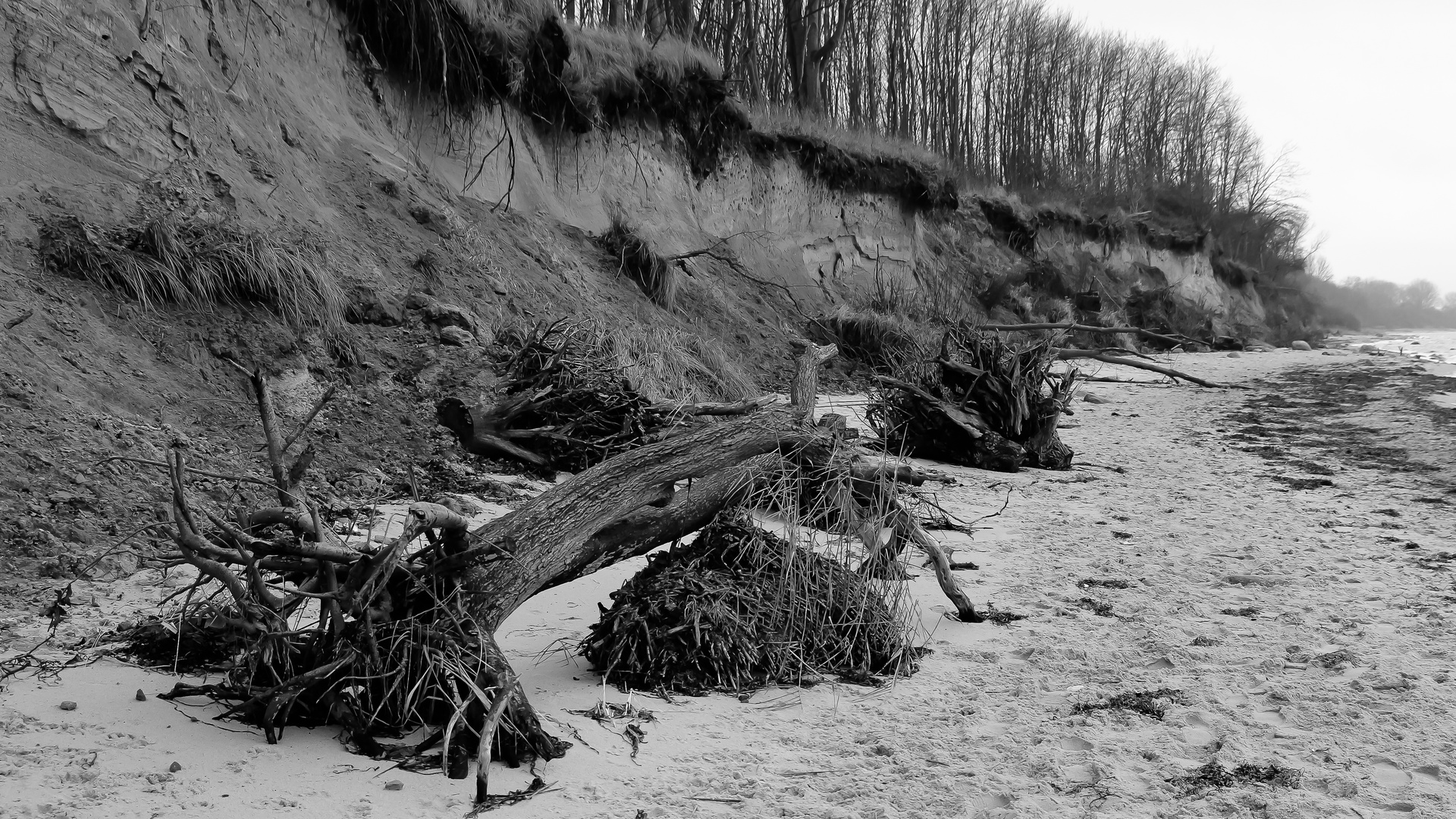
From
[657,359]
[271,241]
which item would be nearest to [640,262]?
[657,359]

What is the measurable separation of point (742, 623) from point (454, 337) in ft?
14.1

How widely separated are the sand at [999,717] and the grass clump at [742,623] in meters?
0.12

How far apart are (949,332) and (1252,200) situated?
43.0 m

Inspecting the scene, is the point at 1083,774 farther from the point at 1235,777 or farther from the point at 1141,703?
the point at 1141,703

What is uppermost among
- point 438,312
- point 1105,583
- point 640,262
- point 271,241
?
point 640,262

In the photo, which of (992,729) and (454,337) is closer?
(992,729)

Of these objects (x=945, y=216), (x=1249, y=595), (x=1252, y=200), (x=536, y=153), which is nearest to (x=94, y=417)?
(x=1249, y=595)

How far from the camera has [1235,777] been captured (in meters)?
2.52

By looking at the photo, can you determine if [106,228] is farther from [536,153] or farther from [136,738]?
[536,153]

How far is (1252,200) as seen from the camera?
43.9 metres

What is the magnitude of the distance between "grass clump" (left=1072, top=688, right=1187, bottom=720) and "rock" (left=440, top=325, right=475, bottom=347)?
5.02 meters

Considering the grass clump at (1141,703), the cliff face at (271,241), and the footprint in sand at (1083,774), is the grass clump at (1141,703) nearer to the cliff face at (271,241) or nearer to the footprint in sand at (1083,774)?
the footprint in sand at (1083,774)

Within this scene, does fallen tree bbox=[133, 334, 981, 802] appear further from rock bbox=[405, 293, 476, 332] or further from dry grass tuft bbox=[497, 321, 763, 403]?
rock bbox=[405, 293, 476, 332]

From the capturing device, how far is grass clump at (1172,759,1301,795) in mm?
2473
